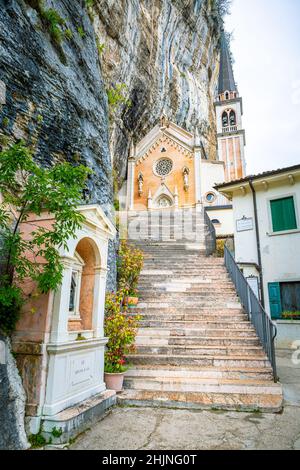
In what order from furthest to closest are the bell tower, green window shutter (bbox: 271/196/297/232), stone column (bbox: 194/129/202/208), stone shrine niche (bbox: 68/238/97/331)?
the bell tower, stone column (bbox: 194/129/202/208), green window shutter (bbox: 271/196/297/232), stone shrine niche (bbox: 68/238/97/331)

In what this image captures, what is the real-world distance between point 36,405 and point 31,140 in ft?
17.0

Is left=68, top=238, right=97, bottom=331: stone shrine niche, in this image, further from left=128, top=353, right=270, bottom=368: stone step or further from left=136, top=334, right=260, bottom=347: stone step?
left=136, top=334, right=260, bottom=347: stone step

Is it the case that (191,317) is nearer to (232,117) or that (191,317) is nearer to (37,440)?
(37,440)

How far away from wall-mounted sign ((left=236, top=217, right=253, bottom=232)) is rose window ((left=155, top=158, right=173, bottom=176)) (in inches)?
601

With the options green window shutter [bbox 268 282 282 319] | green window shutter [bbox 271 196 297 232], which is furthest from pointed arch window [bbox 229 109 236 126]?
green window shutter [bbox 268 282 282 319]

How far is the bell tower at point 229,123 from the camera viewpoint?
36438 millimetres

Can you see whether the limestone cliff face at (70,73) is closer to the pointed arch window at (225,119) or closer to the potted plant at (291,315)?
the potted plant at (291,315)

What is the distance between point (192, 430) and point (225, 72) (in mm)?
50215

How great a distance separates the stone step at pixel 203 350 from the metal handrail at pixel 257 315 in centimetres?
30

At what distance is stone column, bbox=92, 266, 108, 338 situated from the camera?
15.6 ft

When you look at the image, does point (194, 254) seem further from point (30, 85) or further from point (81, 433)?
point (81, 433)

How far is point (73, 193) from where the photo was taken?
3.48 metres

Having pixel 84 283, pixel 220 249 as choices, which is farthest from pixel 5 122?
pixel 220 249
